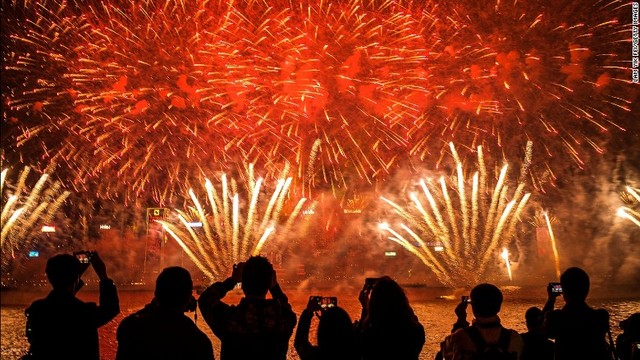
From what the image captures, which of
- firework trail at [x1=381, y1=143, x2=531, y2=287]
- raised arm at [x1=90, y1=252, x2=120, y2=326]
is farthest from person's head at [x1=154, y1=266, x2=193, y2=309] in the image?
firework trail at [x1=381, y1=143, x2=531, y2=287]

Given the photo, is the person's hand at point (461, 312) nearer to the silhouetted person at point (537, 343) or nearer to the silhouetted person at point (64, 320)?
the silhouetted person at point (537, 343)

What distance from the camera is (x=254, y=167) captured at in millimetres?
23656

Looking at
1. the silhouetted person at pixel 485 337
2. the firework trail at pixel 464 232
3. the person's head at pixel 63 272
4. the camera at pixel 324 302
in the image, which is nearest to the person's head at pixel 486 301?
the silhouetted person at pixel 485 337

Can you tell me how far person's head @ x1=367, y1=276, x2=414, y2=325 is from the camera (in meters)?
3.61

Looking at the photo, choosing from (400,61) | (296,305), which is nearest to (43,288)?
(296,305)

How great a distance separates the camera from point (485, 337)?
11.5ft

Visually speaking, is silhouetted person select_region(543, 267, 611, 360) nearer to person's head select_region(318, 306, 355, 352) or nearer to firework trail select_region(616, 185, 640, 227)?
person's head select_region(318, 306, 355, 352)

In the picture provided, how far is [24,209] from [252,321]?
27.2 meters

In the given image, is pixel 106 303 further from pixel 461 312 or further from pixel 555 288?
pixel 555 288

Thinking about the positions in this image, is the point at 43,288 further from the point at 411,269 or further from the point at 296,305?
the point at 411,269

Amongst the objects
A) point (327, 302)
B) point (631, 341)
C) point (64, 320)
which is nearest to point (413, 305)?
point (631, 341)

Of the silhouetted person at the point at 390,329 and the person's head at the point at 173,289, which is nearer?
the person's head at the point at 173,289

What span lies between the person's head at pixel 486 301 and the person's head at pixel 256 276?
4.11 ft

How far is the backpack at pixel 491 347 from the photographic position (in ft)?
11.2
